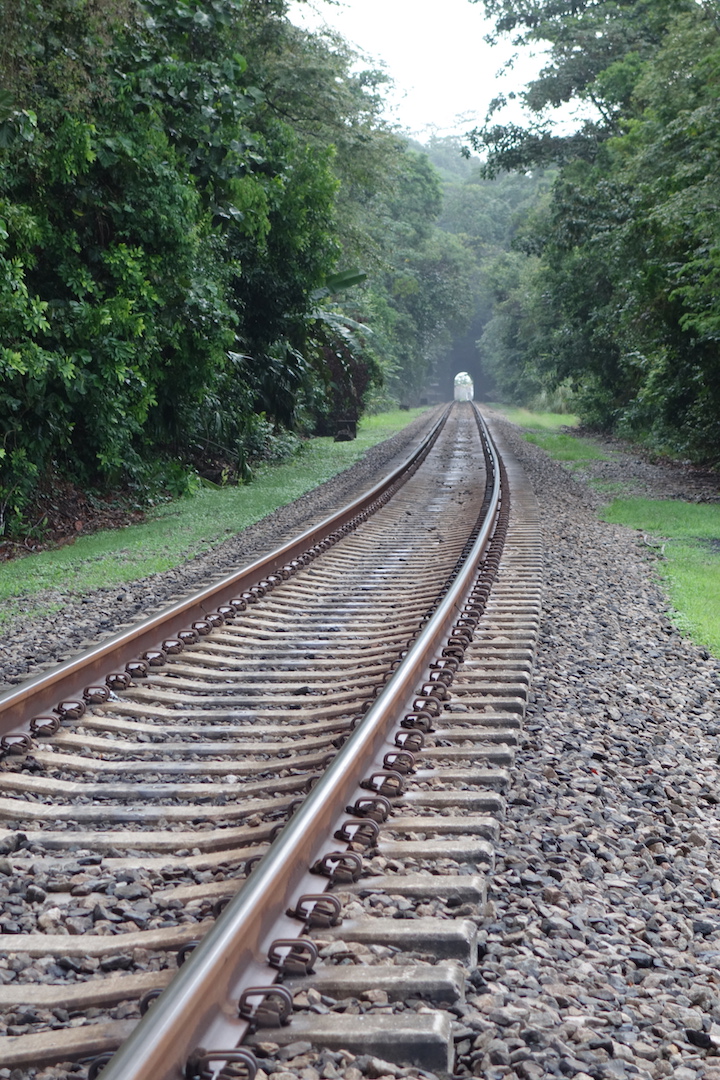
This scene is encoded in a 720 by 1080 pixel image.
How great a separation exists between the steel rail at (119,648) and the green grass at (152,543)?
1.55 meters

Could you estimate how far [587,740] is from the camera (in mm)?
4566

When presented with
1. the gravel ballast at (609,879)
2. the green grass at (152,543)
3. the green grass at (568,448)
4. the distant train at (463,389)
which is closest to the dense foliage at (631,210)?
the green grass at (568,448)

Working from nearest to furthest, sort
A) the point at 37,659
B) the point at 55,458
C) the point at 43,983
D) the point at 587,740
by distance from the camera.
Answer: the point at 43,983
the point at 587,740
the point at 37,659
the point at 55,458

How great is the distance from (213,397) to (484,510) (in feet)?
20.3

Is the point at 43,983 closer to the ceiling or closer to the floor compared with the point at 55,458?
closer to the floor

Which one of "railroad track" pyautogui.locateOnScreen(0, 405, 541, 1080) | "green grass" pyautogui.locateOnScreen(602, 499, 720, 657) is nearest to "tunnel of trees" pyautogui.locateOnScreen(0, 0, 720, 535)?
"green grass" pyautogui.locateOnScreen(602, 499, 720, 657)

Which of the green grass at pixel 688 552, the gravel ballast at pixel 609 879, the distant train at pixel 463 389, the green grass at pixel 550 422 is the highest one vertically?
the distant train at pixel 463 389

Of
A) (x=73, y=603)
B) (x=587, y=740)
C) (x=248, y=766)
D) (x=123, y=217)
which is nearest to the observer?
(x=248, y=766)

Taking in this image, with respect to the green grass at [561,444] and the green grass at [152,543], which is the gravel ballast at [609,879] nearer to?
the green grass at [152,543]

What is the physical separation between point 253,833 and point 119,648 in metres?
2.32

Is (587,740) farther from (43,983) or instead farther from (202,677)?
(43,983)

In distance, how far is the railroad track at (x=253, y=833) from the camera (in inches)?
91.6

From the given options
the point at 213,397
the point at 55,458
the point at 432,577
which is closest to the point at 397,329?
the point at 213,397

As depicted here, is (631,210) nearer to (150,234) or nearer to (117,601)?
(150,234)
